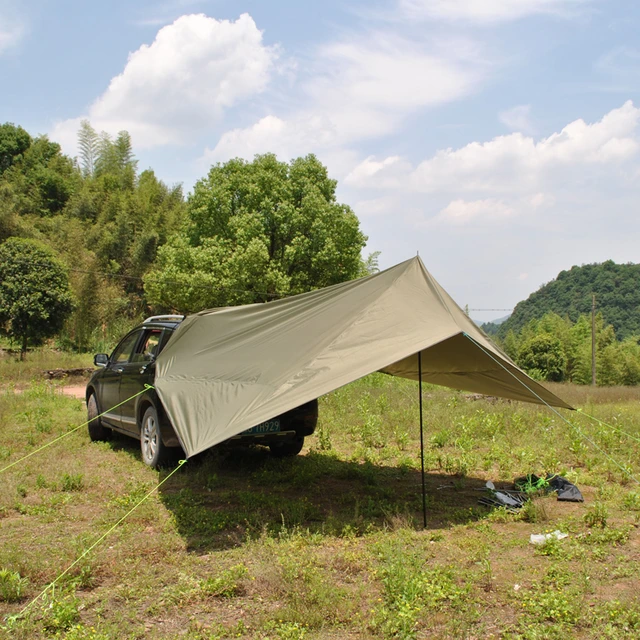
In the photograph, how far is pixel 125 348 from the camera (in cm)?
820

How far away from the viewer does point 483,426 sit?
9062 millimetres

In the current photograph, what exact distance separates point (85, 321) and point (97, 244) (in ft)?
25.1

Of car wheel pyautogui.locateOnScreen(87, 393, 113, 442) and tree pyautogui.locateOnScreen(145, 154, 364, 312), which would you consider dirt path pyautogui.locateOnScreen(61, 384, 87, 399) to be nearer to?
car wheel pyautogui.locateOnScreen(87, 393, 113, 442)

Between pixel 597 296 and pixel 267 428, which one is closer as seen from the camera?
pixel 267 428

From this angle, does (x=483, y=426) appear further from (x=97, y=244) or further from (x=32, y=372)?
(x=97, y=244)

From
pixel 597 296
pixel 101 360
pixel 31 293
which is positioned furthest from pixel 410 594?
pixel 597 296

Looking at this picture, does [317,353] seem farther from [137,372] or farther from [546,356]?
[546,356]

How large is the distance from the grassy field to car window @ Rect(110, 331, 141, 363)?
3.91 feet

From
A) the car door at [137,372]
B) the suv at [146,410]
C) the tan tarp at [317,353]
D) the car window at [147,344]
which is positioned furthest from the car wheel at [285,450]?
the car window at [147,344]

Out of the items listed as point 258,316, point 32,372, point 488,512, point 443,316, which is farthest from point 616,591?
point 32,372

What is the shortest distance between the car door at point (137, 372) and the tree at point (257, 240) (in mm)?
16612

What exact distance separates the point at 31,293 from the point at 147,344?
53.4 ft

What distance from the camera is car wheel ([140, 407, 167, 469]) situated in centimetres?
649

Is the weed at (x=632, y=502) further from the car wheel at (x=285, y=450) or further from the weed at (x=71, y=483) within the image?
the weed at (x=71, y=483)
